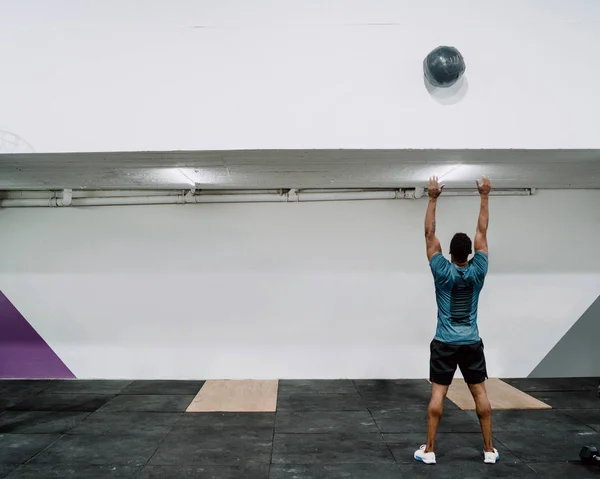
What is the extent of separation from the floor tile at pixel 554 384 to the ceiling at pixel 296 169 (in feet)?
7.53

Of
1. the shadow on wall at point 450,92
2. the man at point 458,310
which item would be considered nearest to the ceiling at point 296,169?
the shadow on wall at point 450,92

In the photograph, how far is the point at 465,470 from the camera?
283 cm

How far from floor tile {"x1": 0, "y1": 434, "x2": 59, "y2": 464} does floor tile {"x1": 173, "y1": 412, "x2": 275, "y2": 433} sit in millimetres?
973

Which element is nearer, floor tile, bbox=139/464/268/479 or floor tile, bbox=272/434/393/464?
floor tile, bbox=139/464/268/479

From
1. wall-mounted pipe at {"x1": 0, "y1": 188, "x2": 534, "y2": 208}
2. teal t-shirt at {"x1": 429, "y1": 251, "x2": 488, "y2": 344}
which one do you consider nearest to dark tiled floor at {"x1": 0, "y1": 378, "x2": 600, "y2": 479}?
teal t-shirt at {"x1": 429, "y1": 251, "x2": 488, "y2": 344}

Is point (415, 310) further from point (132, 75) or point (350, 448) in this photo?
point (132, 75)

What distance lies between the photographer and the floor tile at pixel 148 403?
412cm

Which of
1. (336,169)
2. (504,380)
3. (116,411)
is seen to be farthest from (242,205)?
(504,380)

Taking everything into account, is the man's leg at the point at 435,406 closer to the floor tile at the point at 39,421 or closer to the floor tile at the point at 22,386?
the floor tile at the point at 39,421

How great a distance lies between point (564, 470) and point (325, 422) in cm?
178

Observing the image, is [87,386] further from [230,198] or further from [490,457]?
[490,457]

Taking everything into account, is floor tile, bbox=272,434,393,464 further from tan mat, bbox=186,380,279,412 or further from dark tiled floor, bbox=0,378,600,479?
tan mat, bbox=186,380,279,412

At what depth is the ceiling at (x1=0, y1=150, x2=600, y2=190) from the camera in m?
3.37

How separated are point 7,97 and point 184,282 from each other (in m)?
2.63
